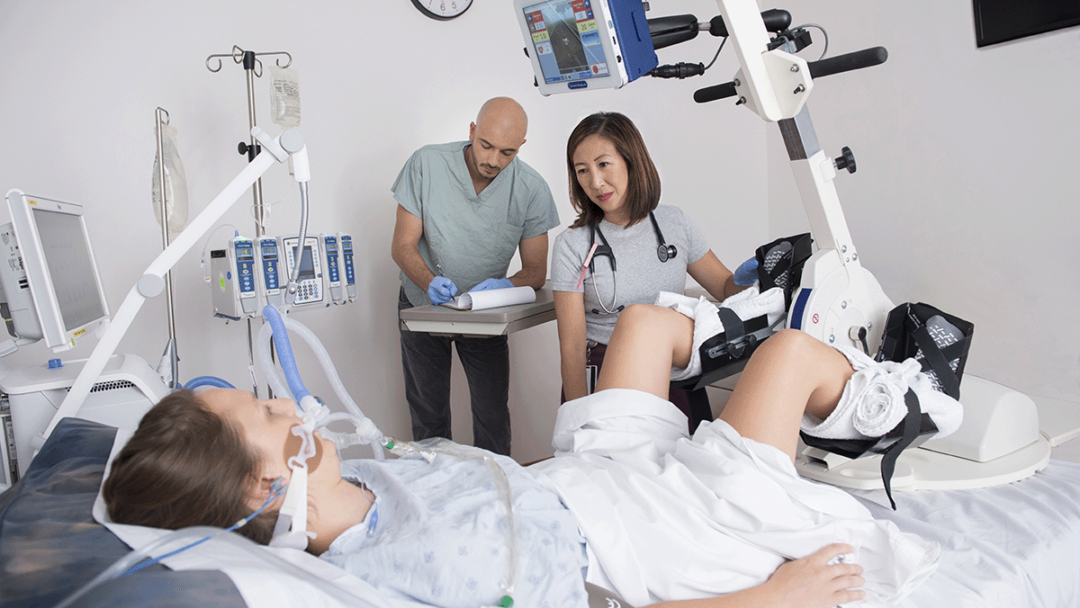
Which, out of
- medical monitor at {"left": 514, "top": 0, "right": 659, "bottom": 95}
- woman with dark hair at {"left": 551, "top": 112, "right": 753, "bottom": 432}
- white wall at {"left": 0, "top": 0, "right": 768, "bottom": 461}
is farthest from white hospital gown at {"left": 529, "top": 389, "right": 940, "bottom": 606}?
white wall at {"left": 0, "top": 0, "right": 768, "bottom": 461}

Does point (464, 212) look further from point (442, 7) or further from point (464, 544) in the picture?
point (464, 544)

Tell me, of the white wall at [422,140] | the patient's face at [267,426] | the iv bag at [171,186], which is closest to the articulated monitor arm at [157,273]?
the patient's face at [267,426]

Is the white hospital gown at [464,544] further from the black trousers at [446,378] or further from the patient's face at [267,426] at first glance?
the black trousers at [446,378]

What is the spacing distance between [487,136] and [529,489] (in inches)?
54.9

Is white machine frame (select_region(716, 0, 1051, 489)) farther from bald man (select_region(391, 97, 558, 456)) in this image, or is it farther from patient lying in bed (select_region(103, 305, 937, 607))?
bald man (select_region(391, 97, 558, 456))

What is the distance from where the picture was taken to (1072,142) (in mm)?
2252

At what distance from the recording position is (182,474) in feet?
2.71

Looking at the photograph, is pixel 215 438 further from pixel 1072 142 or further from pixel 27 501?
pixel 1072 142

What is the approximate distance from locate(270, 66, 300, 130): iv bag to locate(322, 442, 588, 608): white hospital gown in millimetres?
1564

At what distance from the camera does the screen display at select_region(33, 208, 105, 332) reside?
135 cm

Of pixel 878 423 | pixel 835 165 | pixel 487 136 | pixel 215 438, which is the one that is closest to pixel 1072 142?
pixel 835 165

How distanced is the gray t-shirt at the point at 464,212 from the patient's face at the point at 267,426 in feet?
4.22

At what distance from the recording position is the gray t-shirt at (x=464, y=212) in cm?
233

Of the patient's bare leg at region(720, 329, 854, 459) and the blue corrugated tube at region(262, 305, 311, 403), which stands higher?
the blue corrugated tube at region(262, 305, 311, 403)
